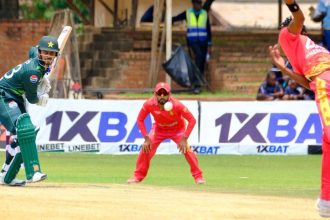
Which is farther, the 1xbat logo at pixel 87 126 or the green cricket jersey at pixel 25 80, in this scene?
the 1xbat logo at pixel 87 126

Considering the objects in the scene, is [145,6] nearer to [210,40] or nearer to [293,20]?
[210,40]

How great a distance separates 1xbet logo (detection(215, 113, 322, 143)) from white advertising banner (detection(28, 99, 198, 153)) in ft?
2.02

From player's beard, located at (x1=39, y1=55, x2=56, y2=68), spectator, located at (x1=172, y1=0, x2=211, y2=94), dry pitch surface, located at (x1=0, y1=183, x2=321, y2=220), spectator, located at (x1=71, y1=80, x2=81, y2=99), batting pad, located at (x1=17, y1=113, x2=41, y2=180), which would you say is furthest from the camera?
spectator, located at (x1=172, y1=0, x2=211, y2=94)

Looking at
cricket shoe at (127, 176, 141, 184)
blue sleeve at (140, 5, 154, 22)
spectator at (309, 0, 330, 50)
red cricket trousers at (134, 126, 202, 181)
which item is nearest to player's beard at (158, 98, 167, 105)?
red cricket trousers at (134, 126, 202, 181)

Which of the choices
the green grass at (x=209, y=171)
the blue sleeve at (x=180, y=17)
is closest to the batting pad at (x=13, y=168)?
the green grass at (x=209, y=171)

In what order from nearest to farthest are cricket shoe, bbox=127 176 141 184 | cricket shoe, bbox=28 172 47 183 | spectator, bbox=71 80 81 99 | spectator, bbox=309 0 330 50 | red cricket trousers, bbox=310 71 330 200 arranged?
1. red cricket trousers, bbox=310 71 330 200
2. cricket shoe, bbox=28 172 47 183
3. cricket shoe, bbox=127 176 141 184
4. spectator, bbox=309 0 330 50
5. spectator, bbox=71 80 81 99

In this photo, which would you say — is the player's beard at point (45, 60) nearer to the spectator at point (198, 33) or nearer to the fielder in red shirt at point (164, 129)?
the fielder in red shirt at point (164, 129)

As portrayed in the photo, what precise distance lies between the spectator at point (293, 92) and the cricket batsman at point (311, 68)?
13626mm

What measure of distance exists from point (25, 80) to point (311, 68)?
14.3 feet

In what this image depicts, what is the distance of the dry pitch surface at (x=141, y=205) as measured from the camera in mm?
11398

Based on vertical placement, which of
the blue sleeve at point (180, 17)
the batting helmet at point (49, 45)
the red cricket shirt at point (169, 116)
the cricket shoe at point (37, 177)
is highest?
the batting helmet at point (49, 45)

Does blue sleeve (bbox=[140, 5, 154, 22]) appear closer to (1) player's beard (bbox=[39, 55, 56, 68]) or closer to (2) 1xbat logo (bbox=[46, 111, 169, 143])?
(2) 1xbat logo (bbox=[46, 111, 169, 143])

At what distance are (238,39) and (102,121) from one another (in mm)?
7360

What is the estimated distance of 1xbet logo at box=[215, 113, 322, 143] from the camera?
23562 mm
